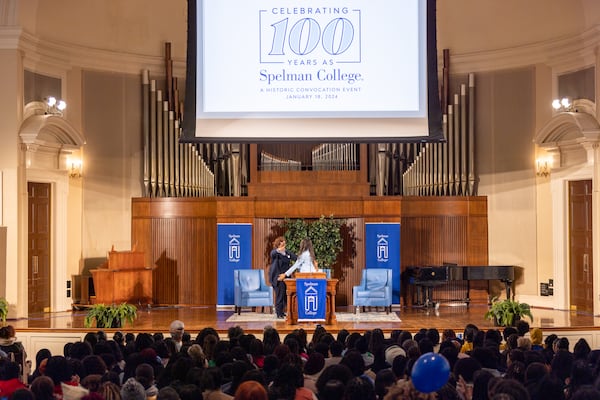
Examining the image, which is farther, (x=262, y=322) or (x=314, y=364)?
(x=262, y=322)

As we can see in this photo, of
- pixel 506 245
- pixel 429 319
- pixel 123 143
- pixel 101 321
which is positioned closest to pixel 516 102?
pixel 506 245

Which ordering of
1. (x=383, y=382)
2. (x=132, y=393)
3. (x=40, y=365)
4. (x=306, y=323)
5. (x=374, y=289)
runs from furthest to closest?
1. (x=374, y=289)
2. (x=306, y=323)
3. (x=40, y=365)
4. (x=383, y=382)
5. (x=132, y=393)

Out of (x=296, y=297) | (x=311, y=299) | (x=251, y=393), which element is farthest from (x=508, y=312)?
(x=251, y=393)

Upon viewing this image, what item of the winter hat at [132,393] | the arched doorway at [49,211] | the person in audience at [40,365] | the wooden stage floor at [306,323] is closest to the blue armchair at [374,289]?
the wooden stage floor at [306,323]

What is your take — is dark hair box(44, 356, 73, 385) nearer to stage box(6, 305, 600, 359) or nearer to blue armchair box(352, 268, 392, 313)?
stage box(6, 305, 600, 359)

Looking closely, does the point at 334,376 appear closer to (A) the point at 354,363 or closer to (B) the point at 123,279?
(A) the point at 354,363

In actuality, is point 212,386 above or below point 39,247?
below

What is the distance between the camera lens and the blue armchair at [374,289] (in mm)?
14344

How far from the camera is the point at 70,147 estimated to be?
1522 centimetres

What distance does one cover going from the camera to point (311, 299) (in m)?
12.9

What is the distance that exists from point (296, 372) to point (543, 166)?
11166 millimetres

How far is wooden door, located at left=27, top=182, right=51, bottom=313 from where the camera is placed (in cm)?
1480

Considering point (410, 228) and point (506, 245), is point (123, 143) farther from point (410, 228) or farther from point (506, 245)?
point (506, 245)

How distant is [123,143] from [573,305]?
8067mm
